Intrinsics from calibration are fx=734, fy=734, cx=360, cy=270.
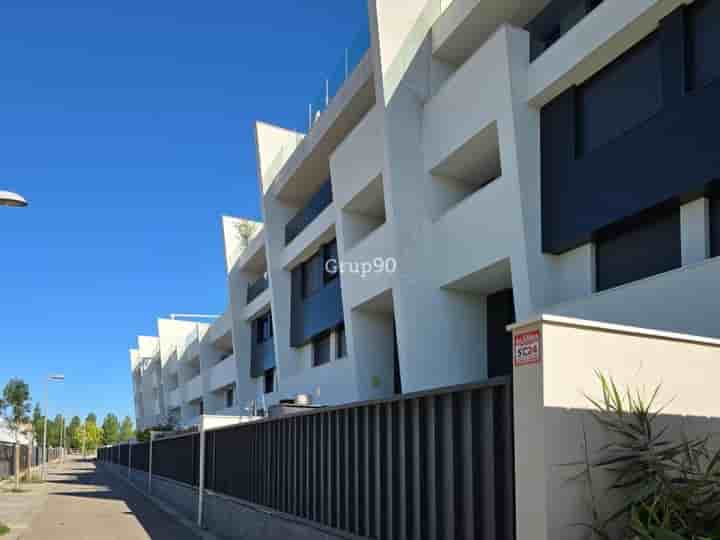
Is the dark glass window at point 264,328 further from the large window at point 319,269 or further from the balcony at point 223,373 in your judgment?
the large window at point 319,269

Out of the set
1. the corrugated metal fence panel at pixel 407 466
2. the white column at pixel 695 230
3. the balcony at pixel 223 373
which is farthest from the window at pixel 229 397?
the white column at pixel 695 230

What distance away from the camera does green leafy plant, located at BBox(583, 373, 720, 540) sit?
4.64 meters

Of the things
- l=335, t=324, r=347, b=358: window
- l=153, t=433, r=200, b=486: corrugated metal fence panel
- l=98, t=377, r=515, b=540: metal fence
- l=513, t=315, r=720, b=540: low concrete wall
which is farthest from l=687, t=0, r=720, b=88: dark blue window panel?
l=153, t=433, r=200, b=486: corrugated metal fence panel

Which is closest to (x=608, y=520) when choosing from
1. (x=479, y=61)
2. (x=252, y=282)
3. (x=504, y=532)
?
(x=504, y=532)

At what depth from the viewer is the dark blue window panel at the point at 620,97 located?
1132 centimetres

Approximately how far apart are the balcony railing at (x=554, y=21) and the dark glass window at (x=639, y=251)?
4.21m

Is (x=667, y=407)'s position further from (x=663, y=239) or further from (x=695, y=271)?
(x=663, y=239)

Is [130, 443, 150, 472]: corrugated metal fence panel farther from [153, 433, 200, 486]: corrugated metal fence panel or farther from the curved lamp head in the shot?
the curved lamp head

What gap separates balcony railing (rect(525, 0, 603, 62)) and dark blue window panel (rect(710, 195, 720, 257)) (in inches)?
193

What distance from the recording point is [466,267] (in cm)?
1515

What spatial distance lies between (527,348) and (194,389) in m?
46.1

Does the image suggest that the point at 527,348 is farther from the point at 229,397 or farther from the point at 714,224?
the point at 229,397

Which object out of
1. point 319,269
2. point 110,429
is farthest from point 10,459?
point 110,429

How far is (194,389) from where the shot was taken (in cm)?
4894
